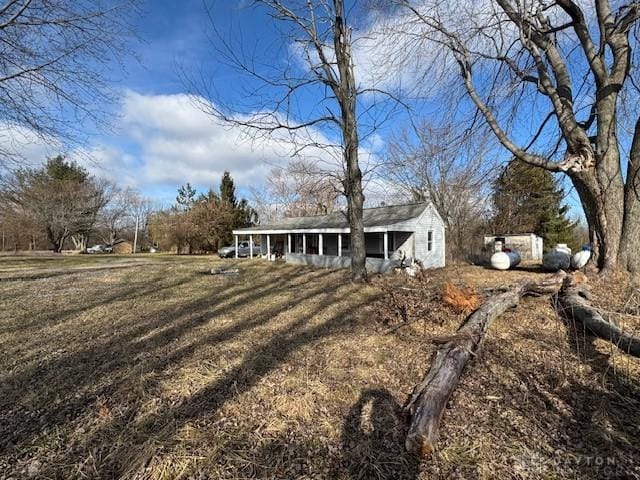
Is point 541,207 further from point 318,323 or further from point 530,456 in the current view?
point 530,456

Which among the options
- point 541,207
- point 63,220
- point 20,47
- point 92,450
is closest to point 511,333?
point 92,450

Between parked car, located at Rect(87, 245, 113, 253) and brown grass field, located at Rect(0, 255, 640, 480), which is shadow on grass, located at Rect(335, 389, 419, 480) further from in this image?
parked car, located at Rect(87, 245, 113, 253)

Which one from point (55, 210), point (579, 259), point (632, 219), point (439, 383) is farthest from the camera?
point (55, 210)

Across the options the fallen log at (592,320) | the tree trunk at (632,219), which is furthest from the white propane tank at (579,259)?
the fallen log at (592,320)

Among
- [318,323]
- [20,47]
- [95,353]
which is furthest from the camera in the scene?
[20,47]

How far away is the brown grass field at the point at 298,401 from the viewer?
1.98m

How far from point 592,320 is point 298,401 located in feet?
12.8

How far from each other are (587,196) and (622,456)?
23.0 ft

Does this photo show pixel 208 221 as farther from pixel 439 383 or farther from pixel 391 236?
pixel 439 383

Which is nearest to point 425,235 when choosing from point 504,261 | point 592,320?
point 504,261

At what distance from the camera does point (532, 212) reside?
904 inches

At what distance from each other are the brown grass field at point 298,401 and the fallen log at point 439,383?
0.10 metres

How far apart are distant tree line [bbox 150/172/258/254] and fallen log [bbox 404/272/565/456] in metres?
31.8

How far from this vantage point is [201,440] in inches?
84.7
